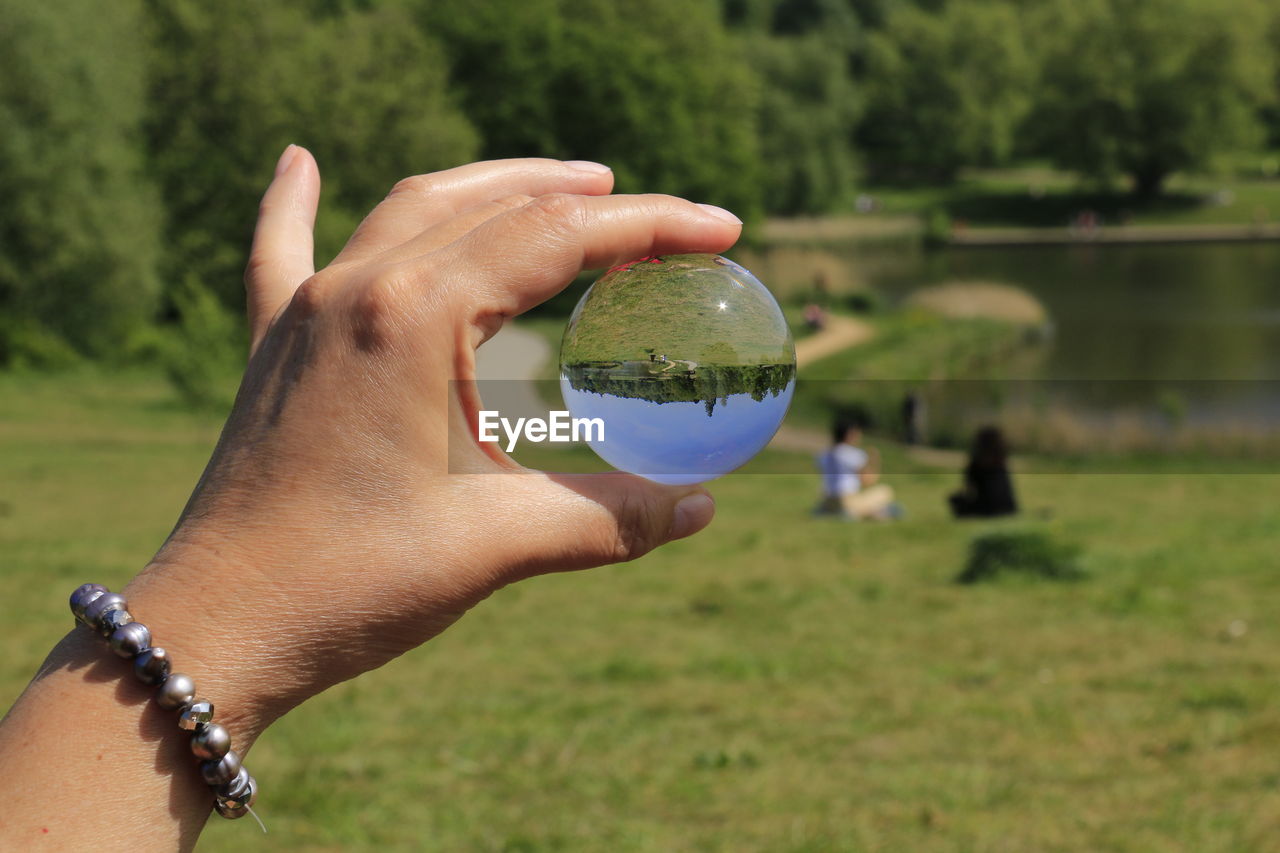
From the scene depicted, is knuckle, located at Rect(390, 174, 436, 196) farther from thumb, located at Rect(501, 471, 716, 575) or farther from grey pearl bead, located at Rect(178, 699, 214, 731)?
grey pearl bead, located at Rect(178, 699, 214, 731)

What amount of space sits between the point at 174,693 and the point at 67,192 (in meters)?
35.2

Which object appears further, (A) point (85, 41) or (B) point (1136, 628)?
(A) point (85, 41)

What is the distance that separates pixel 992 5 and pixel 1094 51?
20.6 metres

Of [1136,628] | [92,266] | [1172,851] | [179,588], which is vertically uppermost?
[179,588]

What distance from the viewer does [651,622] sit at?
9.38 meters

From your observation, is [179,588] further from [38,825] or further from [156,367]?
[156,367]

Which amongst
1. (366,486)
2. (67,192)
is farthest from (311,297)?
(67,192)

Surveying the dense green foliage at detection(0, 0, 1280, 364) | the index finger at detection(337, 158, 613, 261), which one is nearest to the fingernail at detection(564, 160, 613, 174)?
the index finger at detection(337, 158, 613, 261)

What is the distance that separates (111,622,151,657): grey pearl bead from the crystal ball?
2.95 ft

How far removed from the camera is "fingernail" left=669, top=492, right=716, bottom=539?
7.75 ft

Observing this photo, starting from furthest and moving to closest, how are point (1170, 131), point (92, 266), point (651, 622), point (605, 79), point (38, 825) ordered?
point (1170, 131), point (605, 79), point (92, 266), point (651, 622), point (38, 825)

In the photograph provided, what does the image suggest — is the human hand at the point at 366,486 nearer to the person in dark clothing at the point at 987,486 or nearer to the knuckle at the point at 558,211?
the knuckle at the point at 558,211

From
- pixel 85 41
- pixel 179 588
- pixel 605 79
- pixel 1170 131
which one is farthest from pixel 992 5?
pixel 179 588

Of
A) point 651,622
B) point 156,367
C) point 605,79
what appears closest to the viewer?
point 651,622
